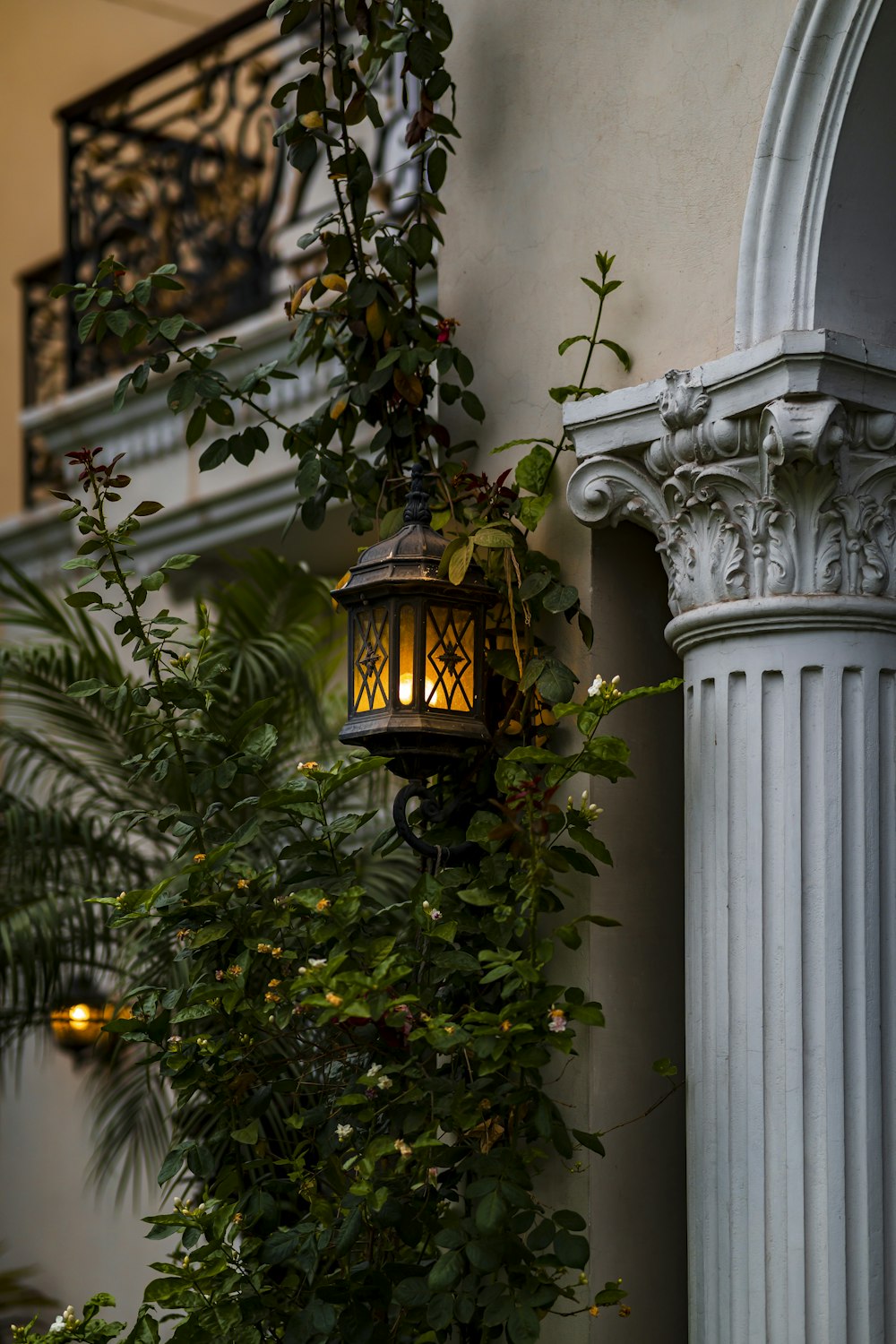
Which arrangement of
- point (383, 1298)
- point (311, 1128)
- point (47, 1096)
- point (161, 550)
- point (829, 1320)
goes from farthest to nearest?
point (47, 1096) < point (161, 550) < point (311, 1128) < point (383, 1298) < point (829, 1320)

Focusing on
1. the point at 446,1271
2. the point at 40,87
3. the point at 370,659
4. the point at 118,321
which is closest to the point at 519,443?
the point at 370,659

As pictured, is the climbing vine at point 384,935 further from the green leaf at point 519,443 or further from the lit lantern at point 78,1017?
the lit lantern at point 78,1017

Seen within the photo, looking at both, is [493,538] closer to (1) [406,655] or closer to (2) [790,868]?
(1) [406,655]

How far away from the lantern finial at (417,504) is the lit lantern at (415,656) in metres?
0.03

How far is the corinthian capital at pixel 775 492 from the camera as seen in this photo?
318cm

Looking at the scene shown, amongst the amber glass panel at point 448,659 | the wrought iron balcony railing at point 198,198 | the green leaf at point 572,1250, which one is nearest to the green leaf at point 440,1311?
the green leaf at point 572,1250

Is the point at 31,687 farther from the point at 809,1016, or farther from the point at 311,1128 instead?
the point at 809,1016

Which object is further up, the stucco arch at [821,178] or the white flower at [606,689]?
the stucco arch at [821,178]

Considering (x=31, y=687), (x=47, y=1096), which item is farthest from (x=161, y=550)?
(x=47, y=1096)

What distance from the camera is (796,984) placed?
10.3 ft

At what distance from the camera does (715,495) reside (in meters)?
3.36

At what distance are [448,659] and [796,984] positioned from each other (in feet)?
3.00

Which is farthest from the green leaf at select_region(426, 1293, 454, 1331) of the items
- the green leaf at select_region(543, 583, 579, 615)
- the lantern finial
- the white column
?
the lantern finial

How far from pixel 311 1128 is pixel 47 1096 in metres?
6.44
